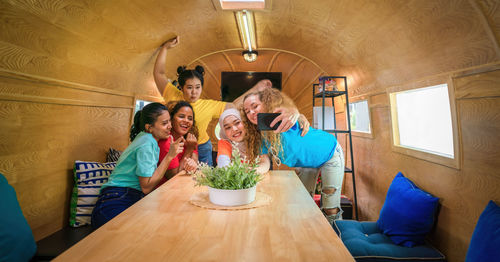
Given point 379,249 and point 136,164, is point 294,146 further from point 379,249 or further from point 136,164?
point 136,164

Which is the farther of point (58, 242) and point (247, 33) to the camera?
point (247, 33)

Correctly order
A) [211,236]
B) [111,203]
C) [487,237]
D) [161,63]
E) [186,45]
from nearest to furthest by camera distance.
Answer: [211,236] → [487,237] → [111,203] → [161,63] → [186,45]

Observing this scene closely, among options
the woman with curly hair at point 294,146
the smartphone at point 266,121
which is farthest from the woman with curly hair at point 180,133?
the smartphone at point 266,121

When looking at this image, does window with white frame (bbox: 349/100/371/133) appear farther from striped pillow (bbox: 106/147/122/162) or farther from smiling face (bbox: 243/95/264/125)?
striped pillow (bbox: 106/147/122/162)

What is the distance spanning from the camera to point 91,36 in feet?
6.39

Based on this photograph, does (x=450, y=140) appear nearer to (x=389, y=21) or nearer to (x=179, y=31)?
(x=389, y=21)

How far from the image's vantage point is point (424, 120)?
6.77 ft

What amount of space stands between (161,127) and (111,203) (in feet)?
2.23

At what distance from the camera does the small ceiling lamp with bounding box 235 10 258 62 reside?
282cm

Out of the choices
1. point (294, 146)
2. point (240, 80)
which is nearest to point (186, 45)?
point (240, 80)

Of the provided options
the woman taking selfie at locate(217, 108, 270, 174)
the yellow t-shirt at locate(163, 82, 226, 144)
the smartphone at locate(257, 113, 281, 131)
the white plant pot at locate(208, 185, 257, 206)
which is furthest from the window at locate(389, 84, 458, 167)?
the yellow t-shirt at locate(163, 82, 226, 144)

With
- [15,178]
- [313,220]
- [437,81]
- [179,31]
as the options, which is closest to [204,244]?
[313,220]

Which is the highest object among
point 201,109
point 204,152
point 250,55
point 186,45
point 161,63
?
point 250,55

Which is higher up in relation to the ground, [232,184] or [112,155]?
[112,155]
